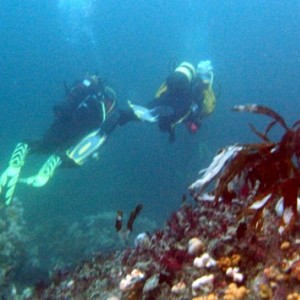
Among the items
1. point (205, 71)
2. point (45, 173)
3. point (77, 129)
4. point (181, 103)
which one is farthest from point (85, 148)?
point (205, 71)

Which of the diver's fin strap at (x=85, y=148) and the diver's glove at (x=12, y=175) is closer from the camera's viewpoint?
the diver's glove at (x=12, y=175)

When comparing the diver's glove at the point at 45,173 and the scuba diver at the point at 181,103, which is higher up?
the scuba diver at the point at 181,103

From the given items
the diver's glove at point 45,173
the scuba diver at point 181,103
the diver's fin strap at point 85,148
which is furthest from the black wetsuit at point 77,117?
the scuba diver at point 181,103

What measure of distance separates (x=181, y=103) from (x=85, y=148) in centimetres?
263

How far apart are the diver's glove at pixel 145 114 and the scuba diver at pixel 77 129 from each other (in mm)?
536

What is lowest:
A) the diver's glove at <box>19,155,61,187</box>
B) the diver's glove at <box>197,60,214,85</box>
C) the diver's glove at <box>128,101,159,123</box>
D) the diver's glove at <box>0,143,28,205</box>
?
the diver's glove at <box>19,155,61,187</box>

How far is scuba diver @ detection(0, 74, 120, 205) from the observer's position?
898cm

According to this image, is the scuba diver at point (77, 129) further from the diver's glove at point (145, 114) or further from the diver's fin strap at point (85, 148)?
the diver's glove at point (145, 114)

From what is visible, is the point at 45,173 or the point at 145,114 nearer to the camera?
the point at 45,173

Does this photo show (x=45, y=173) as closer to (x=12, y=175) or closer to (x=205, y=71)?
(x=12, y=175)

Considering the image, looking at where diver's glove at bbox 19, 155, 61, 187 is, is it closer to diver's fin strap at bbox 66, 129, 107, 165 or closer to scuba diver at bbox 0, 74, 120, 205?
scuba diver at bbox 0, 74, 120, 205

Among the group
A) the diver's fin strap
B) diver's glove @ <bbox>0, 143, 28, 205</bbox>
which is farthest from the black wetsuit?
diver's glove @ <bbox>0, 143, 28, 205</bbox>

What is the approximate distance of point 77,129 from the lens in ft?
31.5

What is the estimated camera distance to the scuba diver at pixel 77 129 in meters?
8.98
